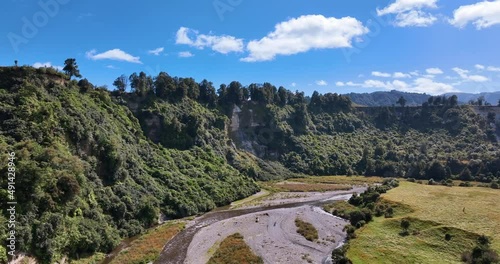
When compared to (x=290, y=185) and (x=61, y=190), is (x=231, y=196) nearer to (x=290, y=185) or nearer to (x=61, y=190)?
(x=290, y=185)

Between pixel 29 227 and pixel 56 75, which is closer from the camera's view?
pixel 29 227

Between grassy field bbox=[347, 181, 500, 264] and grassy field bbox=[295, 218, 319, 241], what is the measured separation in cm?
845

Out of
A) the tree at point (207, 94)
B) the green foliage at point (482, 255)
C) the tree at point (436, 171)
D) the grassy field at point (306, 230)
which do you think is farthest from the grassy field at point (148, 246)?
the tree at point (436, 171)

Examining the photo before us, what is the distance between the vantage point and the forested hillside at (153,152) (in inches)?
2133

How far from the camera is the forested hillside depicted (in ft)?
178

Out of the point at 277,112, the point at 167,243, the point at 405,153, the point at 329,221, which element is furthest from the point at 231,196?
the point at 405,153

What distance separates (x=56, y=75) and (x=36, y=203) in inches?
1735

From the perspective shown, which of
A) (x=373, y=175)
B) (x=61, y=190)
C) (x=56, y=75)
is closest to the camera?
(x=61, y=190)

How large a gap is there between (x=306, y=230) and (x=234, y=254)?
20.8 m

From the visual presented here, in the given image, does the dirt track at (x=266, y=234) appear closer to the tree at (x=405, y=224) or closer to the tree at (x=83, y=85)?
the tree at (x=405, y=224)

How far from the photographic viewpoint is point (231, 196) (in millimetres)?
106250

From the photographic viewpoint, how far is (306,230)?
7581 centimetres

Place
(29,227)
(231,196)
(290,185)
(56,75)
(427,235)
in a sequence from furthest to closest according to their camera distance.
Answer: (290,185)
(231,196)
(56,75)
(427,235)
(29,227)

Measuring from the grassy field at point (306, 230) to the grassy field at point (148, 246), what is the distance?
25.9 metres
